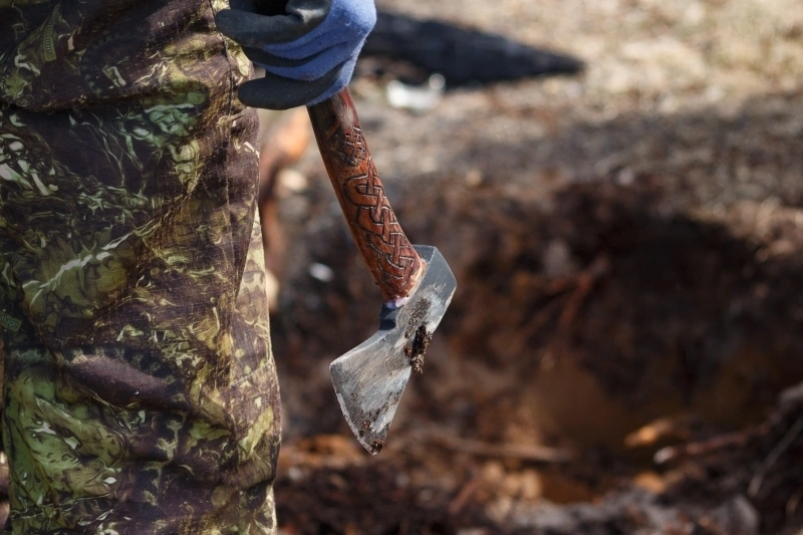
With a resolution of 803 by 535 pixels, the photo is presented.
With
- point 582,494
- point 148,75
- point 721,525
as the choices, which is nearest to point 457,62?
point 582,494

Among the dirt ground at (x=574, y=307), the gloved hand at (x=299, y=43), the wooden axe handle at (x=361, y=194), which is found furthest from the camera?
the dirt ground at (x=574, y=307)

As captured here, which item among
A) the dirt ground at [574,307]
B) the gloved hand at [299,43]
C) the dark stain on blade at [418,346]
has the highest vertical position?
the gloved hand at [299,43]

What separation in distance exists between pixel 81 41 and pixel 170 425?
0.63 metres

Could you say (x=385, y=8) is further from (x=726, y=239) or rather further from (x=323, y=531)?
(x=323, y=531)

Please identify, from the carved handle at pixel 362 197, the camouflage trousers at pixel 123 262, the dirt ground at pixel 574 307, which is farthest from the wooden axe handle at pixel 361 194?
the dirt ground at pixel 574 307

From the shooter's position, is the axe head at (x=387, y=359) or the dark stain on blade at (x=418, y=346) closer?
the axe head at (x=387, y=359)

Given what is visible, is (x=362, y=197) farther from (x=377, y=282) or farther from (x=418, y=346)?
(x=418, y=346)

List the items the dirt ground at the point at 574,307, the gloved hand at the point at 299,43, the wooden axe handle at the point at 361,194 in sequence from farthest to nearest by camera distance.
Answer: the dirt ground at the point at 574,307, the wooden axe handle at the point at 361,194, the gloved hand at the point at 299,43

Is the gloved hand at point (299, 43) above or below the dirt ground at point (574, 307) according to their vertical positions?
above

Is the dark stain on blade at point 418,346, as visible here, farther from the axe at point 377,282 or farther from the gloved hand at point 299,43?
the gloved hand at point 299,43

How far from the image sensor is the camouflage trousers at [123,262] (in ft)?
4.26

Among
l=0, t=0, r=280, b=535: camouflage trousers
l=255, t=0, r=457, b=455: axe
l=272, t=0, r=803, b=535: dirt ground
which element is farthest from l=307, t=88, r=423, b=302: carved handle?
l=272, t=0, r=803, b=535: dirt ground

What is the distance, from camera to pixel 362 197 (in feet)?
4.86

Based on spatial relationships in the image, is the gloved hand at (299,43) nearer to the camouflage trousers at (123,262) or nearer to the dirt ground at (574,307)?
the camouflage trousers at (123,262)
